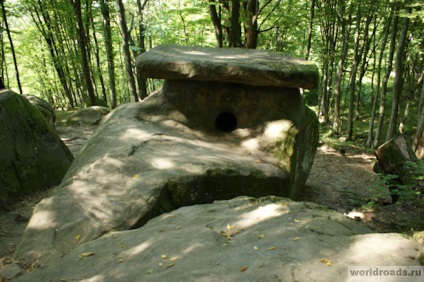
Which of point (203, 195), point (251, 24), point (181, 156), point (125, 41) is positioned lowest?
point (203, 195)

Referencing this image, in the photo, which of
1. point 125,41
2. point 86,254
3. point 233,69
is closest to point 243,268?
point 86,254

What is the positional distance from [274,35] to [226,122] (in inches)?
646

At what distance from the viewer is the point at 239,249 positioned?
2.76m

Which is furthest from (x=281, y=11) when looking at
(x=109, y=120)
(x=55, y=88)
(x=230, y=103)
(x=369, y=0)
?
(x=55, y=88)

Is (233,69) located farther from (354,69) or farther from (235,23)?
(354,69)

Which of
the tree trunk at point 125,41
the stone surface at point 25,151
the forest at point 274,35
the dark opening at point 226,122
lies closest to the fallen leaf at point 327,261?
the dark opening at point 226,122

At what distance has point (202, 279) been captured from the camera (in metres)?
2.28

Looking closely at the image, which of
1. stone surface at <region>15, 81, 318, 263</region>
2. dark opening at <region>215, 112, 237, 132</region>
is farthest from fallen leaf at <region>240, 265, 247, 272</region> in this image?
dark opening at <region>215, 112, 237, 132</region>

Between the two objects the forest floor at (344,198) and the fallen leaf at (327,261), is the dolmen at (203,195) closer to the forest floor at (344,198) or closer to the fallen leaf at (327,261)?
the fallen leaf at (327,261)

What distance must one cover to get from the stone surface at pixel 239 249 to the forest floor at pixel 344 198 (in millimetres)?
1032

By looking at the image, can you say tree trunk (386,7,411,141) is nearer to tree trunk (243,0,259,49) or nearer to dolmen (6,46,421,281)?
tree trunk (243,0,259,49)

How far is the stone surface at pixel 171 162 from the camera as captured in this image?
4.22 metres

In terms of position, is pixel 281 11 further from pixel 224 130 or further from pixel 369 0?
pixel 224 130

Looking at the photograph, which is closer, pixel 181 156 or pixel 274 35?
pixel 181 156
